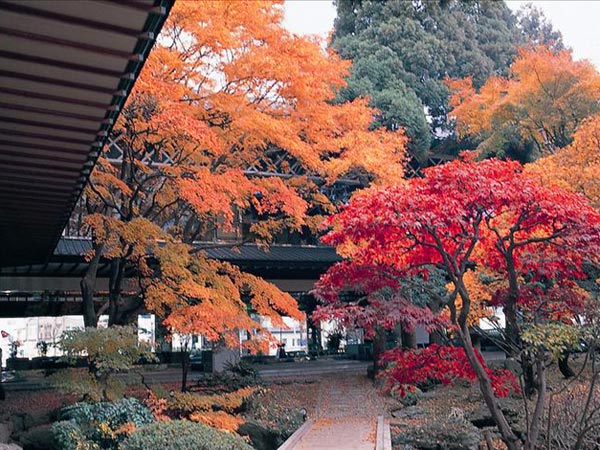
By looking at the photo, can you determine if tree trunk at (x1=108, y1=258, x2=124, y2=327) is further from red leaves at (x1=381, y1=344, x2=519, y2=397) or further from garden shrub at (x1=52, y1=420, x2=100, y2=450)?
red leaves at (x1=381, y1=344, x2=519, y2=397)

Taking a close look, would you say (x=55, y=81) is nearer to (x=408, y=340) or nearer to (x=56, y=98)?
(x=56, y=98)

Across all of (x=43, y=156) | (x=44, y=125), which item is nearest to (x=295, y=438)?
(x=43, y=156)

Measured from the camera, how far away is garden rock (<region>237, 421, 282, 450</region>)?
481 inches

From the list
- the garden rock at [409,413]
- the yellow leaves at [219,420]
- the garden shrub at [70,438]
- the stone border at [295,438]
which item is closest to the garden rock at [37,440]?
the garden shrub at [70,438]

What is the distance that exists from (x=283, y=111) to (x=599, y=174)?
7481mm

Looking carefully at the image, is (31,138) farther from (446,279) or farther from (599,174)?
(446,279)

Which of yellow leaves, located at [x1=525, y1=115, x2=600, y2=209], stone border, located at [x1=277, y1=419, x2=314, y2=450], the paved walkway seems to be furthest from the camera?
yellow leaves, located at [x1=525, y1=115, x2=600, y2=209]

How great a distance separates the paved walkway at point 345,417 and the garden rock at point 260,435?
0.88 metres

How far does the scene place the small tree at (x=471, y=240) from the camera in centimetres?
857

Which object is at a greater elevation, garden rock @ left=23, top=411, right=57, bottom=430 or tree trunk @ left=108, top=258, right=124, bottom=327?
tree trunk @ left=108, top=258, right=124, bottom=327

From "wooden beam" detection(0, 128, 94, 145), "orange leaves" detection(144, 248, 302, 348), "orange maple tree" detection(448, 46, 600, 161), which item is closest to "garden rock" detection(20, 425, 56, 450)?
"orange leaves" detection(144, 248, 302, 348)

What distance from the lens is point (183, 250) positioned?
41.9 ft

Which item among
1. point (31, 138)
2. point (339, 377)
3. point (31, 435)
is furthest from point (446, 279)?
point (31, 138)

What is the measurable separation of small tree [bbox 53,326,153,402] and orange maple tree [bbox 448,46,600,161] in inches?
609
